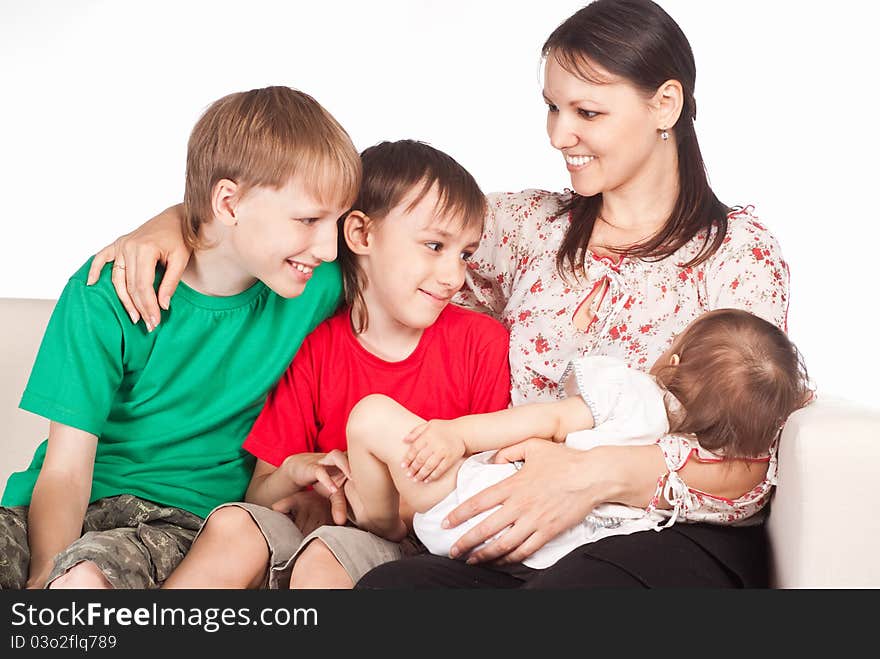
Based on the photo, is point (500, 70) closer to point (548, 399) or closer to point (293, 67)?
point (293, 67)

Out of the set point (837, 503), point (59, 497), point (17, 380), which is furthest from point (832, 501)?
point (17, 380)

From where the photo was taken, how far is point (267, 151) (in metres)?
1.78

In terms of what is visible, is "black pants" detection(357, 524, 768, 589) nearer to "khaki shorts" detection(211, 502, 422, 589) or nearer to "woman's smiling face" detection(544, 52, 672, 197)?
"khaki shorts" detection(211, 502, 422, 589)

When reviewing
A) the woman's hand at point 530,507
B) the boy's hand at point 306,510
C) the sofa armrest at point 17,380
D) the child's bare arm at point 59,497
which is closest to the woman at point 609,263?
the woman's hand at point 530,507

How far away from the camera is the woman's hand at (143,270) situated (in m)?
1.76

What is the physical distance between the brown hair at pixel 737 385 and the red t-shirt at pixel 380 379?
0.37 m

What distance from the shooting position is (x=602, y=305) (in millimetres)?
1979

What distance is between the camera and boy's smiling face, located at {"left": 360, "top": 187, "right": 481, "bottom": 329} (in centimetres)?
189

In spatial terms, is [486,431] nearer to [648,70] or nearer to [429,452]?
[429,452]

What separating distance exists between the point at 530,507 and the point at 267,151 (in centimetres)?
69

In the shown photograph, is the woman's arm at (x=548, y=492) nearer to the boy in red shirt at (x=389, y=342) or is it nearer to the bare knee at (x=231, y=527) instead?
the boy in red shirt at (x=389, y=342)

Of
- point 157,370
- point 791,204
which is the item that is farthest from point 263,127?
point 791,204

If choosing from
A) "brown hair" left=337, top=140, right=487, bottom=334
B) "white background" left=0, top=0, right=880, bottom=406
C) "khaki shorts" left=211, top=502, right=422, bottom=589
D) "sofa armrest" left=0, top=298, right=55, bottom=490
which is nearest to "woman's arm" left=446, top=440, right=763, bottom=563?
"khaki shorts" left=211, top=502, right=422, bottom=589

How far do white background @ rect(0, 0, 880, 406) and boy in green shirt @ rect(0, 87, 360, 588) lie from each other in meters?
1.58
